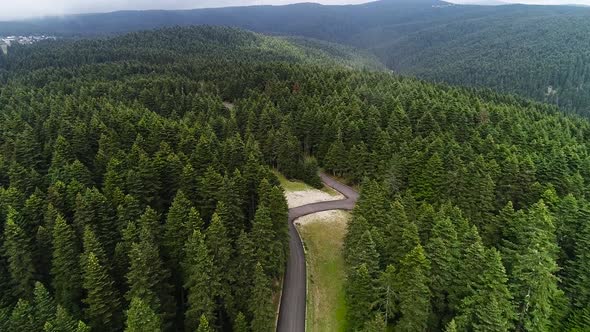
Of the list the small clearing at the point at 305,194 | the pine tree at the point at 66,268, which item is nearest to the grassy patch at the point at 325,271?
the small clearing at the point at 305,194

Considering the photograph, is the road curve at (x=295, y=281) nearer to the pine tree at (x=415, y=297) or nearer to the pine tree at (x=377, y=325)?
the pine tree at (x=377, y=325)

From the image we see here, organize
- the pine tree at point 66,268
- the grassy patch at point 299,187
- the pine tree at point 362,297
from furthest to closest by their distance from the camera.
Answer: the grassy patch at point 299,187, the pine tree at point 66,268, the pine tree at point 362,297

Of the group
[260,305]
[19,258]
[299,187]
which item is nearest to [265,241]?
[260,305]

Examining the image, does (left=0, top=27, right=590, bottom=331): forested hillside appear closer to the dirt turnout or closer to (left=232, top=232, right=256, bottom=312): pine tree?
(left=232, top=232, right=256, bottom=312): pine tree

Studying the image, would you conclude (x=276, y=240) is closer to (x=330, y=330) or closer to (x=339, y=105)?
(x=330, y=330)

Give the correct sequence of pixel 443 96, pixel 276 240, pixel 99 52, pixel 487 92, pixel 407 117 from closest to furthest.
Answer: pixel 276 240 → pixel 407 117 → pixel 443 96 → pixel 487 92 → pixel 99 52

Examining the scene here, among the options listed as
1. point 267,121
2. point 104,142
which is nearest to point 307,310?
point 104,142
